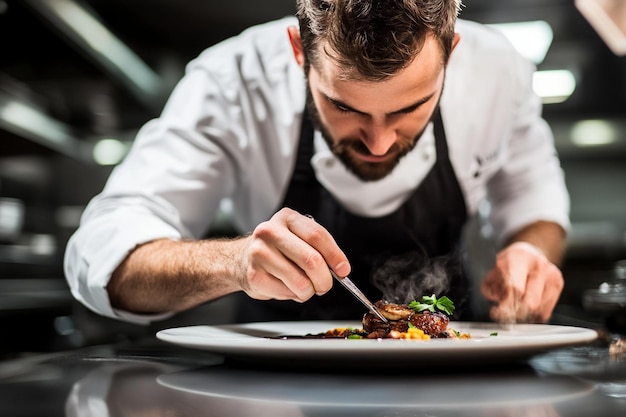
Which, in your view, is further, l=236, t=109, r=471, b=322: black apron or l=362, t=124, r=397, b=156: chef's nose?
l=236, t=109, r=471, b=322: black apron

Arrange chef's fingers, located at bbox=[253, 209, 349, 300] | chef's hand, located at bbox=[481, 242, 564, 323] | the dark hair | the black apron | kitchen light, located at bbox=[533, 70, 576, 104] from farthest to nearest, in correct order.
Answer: kitchen light, located at bbox=[533, 70, 576, 104], the black apron, chef's hand, located at bbox=[481, 242, 564, 323], the dark hair, chef's fingers, located at bbox=[253, 209, 349, 300]

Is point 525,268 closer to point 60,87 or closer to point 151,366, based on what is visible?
point 151,366

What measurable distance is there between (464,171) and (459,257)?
0.21m

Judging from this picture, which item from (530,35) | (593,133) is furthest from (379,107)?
(593,133)

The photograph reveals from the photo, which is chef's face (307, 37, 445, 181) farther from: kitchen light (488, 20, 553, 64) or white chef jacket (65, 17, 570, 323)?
kitchen light (488, 20, 553, 64)

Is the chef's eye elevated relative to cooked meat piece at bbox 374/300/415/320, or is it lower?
elevated

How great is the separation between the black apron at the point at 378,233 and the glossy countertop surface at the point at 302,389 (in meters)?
0.51

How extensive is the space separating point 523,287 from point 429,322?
284 mm

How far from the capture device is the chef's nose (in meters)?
0.99

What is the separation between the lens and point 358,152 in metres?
1.09

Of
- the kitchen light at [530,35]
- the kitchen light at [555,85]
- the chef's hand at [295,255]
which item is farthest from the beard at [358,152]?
the kitchen light at [555,85]

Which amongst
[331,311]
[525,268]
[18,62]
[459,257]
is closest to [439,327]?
[525,268]

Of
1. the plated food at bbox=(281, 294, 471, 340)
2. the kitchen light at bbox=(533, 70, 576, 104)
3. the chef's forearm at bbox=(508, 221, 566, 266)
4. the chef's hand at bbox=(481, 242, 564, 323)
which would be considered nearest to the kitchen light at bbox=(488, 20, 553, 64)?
the kitchen light at bbox=(533, 70, 576, 104)

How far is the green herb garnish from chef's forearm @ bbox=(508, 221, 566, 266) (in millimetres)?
597
